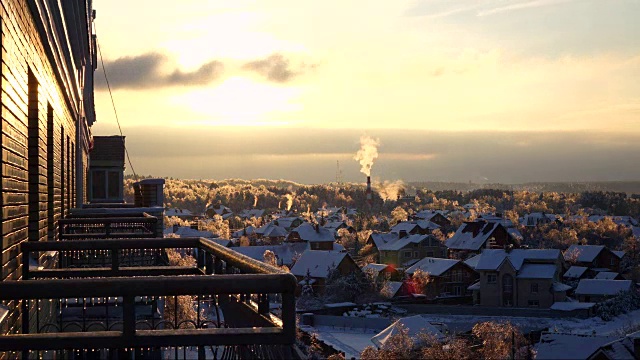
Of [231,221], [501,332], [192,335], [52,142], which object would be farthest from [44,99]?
[231,221]

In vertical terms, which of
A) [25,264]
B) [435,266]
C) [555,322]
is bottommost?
[555,322]

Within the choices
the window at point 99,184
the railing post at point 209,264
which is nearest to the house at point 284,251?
the window at point 99,184

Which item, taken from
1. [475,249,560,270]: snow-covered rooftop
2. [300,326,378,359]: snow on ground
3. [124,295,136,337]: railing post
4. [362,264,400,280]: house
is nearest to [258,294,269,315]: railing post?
[124,295,136,337]: railing post

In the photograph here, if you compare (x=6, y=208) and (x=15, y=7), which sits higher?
(x=15, y=7)

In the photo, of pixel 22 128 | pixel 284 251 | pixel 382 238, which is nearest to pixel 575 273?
pixel 382 238

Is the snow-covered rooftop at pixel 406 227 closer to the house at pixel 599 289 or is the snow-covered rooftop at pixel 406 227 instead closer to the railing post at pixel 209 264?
the house at pixel 599 289

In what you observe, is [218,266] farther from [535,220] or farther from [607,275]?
[535,220]

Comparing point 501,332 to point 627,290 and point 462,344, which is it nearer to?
point 462,344
